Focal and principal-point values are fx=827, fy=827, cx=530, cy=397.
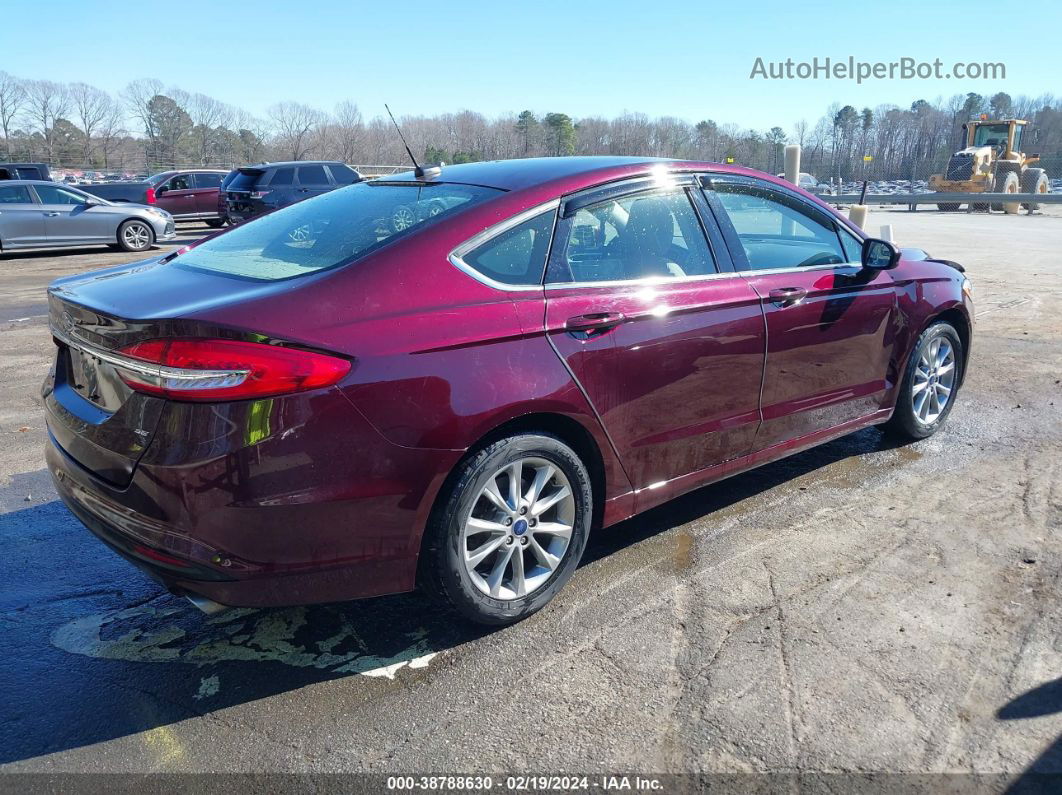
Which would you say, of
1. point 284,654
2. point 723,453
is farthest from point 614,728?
point 723,453

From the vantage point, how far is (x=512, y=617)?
312 cm

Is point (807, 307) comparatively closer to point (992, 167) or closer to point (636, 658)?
point (636, 658)

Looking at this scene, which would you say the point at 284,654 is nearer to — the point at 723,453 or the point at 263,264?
the point at 263,264

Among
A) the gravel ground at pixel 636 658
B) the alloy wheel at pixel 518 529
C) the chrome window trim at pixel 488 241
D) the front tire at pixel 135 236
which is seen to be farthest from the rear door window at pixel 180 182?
the alloy wheel at pixel 518 529

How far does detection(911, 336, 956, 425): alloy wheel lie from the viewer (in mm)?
5000

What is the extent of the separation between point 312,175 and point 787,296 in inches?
682

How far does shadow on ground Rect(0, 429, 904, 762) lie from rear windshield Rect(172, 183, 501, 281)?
1.35 metres

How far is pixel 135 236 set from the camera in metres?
17.1

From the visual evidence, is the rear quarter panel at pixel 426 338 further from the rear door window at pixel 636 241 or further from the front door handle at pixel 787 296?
the front door handle at pixel 787 296

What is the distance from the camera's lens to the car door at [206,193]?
2438 centimetres

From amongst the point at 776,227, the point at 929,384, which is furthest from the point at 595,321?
the point at 929,384

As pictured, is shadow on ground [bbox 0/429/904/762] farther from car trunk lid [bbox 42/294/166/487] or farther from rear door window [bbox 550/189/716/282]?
rear door window [bbox 550/189/716/282]

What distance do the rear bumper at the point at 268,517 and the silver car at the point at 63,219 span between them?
52.3ft

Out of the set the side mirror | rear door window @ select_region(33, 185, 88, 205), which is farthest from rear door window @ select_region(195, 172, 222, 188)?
the side mirror
